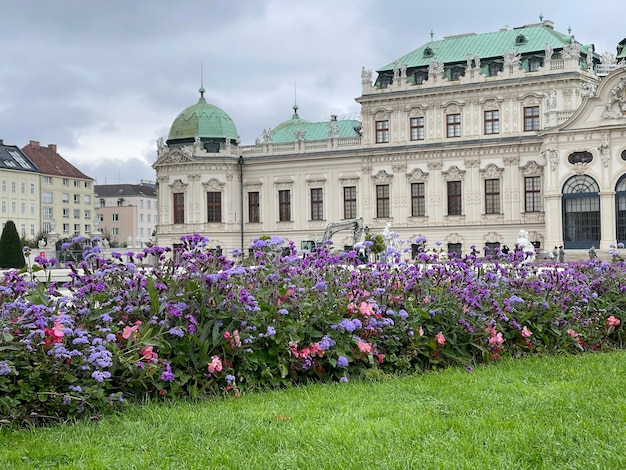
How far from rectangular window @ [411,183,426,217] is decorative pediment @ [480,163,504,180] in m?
3.87

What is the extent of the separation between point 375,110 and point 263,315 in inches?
1711

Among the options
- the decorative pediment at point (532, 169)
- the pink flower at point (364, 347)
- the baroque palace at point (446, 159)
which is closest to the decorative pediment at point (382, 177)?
the baroque palace at point (446, 159)

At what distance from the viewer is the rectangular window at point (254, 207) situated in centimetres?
5412

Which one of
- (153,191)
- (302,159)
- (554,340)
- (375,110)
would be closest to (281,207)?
(302,159)

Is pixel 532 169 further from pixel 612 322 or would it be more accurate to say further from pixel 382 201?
pixel 612 322

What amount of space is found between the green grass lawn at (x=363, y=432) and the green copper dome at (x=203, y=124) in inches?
1913

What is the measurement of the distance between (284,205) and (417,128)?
984cm

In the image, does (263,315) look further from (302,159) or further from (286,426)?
(302,159)

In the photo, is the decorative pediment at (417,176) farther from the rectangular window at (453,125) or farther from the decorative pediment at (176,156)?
the decorative pediment at (176,156)

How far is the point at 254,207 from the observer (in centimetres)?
5422

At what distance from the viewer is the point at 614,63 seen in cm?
4781

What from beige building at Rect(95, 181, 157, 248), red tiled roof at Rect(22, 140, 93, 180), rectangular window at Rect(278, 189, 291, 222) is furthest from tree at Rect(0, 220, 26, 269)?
beige building at Rect(95, 181, 157, 248)

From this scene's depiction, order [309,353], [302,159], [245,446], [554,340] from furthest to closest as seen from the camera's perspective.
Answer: [302,159] < [554,340] < [309,353] < [245,446]

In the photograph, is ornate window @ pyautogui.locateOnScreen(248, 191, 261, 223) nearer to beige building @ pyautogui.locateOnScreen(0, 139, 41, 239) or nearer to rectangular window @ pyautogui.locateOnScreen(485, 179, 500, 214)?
rectangular window @ pyautogui.locateOnScreen(485, 179, 500, 214)
